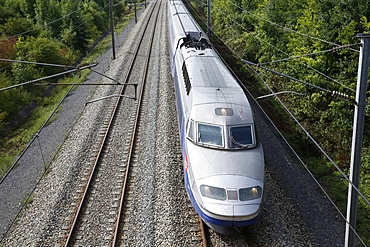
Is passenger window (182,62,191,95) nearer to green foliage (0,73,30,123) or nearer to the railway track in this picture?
the railway track

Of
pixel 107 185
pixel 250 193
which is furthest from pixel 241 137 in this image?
pixel 107 185

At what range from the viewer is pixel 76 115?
22.7 metres

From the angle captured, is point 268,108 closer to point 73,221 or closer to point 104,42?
point 73,221

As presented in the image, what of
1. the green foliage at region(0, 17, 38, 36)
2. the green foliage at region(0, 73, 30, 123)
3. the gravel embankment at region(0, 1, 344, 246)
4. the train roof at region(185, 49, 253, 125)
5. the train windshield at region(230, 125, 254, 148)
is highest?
the green foliage at region(0, 17, 38, 36)

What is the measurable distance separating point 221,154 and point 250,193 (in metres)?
1.59

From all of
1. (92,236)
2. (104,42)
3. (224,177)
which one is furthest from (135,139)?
(104,42)

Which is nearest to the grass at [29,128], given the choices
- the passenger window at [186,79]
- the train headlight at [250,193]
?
the passenger window at [186,79]

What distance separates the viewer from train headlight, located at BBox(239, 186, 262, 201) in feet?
35.1

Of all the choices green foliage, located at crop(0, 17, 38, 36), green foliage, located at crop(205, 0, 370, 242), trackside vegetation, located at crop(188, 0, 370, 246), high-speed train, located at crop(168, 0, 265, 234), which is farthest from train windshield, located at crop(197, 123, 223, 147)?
green foliage, located at crop(0, 17, 38, 36)

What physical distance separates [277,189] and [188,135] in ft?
14.0

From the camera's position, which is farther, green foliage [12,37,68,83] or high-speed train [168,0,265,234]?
green foliage [12,37,68,83]

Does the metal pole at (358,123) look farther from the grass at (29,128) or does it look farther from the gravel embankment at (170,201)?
the grass at (29,128)

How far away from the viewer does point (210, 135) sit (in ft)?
40.4

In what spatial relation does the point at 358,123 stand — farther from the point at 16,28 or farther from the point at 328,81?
Answer: the point at 16,28
